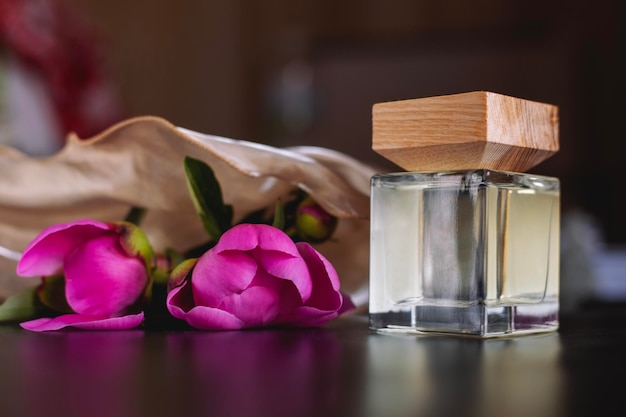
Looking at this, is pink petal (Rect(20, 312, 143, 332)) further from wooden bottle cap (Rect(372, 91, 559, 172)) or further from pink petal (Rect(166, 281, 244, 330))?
wooden bottle cap (Rect(372, 91, 559, 172))

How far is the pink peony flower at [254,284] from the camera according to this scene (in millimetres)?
394

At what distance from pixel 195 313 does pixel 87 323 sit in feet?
0.18

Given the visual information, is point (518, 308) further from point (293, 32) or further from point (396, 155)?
point (293, 32)

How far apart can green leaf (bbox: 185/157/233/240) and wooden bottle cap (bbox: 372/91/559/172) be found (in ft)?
0.28

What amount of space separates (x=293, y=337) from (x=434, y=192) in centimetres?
10

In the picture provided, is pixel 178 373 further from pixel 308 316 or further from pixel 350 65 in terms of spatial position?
pixel 350 65

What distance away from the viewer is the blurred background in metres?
2.86

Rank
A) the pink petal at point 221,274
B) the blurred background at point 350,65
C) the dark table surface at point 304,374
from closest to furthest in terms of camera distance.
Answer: the dark table surface at point 304,374
the pink petal at point 221,274
the blurred background at point 350,65

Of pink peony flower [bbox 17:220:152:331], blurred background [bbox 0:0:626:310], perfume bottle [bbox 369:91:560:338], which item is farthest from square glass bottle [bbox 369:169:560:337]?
→ blurred background [bbox 0:0:626:310]

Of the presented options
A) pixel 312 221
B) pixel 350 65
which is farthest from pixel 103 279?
pixel 350 65

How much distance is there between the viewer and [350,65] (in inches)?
119

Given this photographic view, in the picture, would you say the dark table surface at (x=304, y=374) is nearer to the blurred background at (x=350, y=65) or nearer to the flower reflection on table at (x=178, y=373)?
the flower reflection on table at (x=178, y=373)

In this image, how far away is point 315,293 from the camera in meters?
0.42

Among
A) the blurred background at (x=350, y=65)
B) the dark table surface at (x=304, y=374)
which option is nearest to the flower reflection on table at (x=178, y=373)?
the dark table surface at (x=304, y=374)
